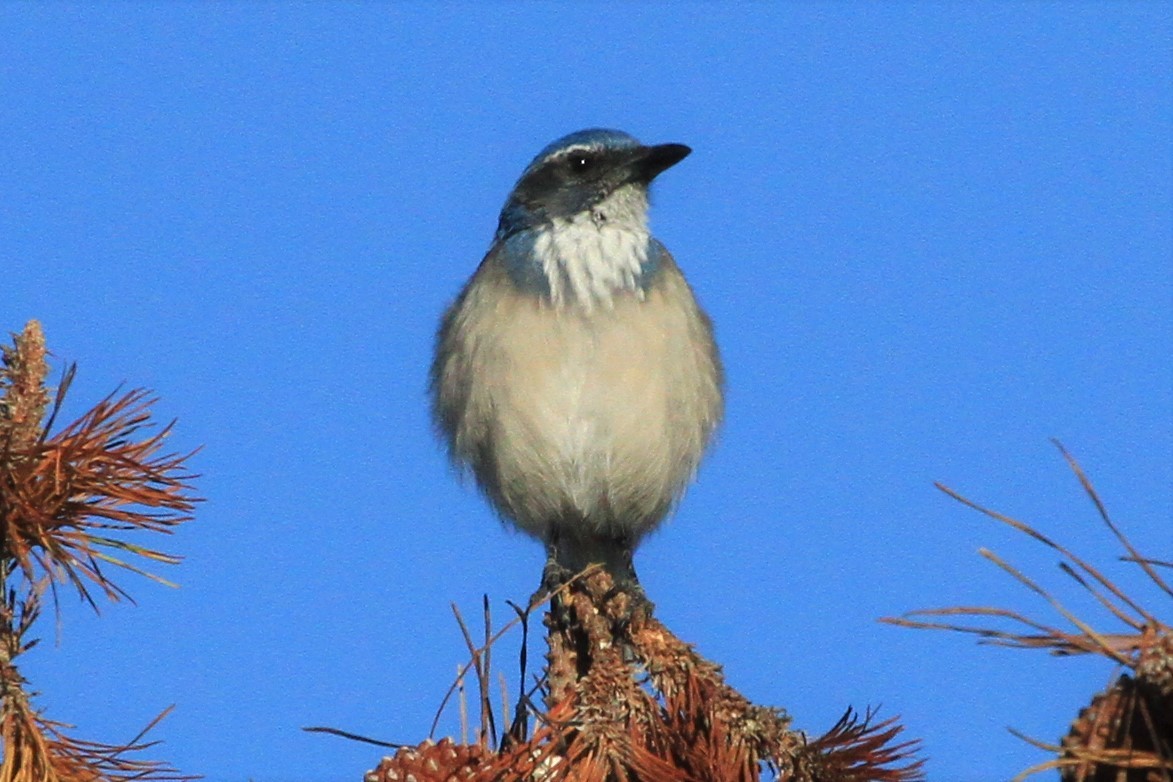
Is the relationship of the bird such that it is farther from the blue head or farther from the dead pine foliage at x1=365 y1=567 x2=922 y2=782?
the dead pine foliage at x1=365 y1=567 x2=922 y2=782

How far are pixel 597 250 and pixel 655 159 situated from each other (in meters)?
0.67

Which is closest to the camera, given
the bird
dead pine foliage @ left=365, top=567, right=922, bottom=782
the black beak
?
dead pine foliage @ left=365, top=567, right=922, bottom=782

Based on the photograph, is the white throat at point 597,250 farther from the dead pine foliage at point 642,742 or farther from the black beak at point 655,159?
the dead pine foliage at point 642,742

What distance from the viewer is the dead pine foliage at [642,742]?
3545 millimetres

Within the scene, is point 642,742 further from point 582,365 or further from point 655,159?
point 655,159

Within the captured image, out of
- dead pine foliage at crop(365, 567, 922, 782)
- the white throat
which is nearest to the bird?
the white throat

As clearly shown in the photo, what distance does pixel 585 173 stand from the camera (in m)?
7.95

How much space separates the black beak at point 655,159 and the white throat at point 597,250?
0.10m

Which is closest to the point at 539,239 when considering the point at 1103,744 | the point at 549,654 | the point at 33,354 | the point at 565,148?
the point at 565,148

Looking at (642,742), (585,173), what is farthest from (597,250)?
(642,742)

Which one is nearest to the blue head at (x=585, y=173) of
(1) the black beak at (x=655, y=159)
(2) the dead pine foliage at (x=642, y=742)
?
(1) the black beak at (x=655, y=159)

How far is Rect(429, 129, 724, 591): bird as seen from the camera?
23.7 feet

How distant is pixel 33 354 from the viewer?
372 cm

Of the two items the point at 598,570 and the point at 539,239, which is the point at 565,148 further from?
the point at 598,570
